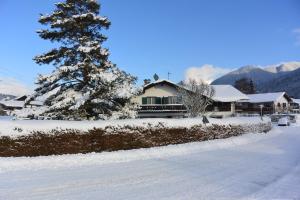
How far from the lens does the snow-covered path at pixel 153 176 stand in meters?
11.3

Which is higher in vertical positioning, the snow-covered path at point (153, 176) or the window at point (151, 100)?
the window at point (151, 100)

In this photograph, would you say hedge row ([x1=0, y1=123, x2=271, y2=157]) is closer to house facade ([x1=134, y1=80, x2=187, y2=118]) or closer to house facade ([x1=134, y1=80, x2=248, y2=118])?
house facade ([x1=134, y1=80, x2=248, y2=118])

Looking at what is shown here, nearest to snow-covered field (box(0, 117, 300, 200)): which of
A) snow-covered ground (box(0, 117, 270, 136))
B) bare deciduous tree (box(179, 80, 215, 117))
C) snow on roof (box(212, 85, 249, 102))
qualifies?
snow-covered ground (box(0, 117, 270, 136))

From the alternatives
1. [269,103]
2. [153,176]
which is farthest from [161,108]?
[153,176]

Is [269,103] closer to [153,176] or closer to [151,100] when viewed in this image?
[151,100]

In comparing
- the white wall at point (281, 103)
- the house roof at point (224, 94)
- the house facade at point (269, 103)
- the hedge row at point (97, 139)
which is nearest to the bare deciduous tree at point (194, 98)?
the house roof at point (224, 94)

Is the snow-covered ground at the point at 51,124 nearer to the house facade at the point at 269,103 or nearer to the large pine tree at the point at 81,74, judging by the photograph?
the large pine tree at the point at 81,74

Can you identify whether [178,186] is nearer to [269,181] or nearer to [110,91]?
[269,181]

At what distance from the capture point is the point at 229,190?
1171 centimetres

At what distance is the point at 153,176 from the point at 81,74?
13622 mm

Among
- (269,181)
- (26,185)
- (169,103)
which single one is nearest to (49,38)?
(26,185)

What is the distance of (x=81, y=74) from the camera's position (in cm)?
2627

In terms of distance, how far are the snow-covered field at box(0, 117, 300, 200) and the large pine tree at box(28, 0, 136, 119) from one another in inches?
229

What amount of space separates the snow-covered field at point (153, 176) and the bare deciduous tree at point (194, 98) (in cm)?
1982
